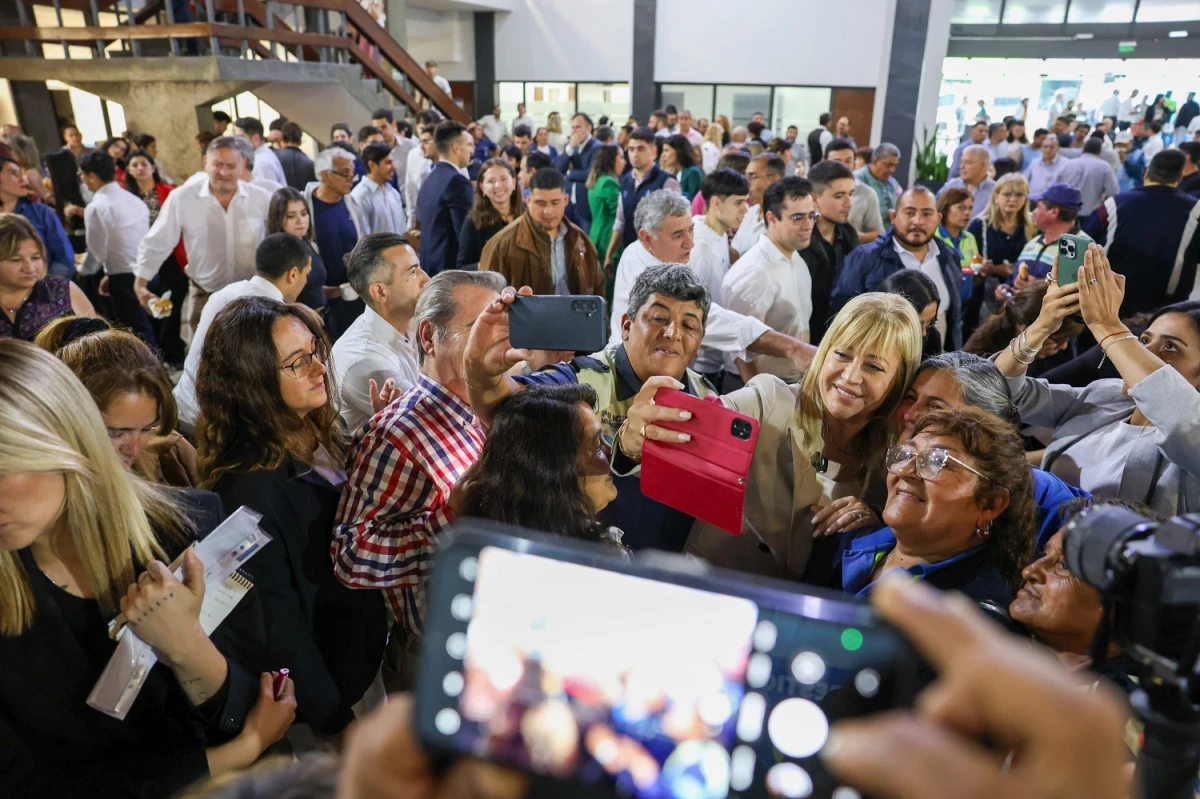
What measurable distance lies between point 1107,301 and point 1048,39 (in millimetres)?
16454

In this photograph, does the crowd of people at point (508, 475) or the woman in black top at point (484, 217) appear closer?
the crowd of people at point (508, 475)

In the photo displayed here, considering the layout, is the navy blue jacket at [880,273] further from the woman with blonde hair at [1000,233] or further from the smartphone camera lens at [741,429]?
the smartphone camera lens at [741,429]

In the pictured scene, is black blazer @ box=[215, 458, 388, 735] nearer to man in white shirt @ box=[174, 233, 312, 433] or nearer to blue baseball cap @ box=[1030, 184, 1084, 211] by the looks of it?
man in white shirt @ box=[174, 233, 312, 433]

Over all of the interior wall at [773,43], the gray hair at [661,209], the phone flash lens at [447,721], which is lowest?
the phone flash lens at [447,721]

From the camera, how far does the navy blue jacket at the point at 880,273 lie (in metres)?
3.65

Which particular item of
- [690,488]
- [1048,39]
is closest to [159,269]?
[690,488]

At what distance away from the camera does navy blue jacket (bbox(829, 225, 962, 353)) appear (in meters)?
3.65

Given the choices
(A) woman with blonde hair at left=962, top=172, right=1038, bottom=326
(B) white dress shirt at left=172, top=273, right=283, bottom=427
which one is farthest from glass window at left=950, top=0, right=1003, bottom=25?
(B) white dress shirt at left=172, top=273, right=283, bottom=427

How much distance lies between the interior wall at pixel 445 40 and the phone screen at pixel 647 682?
1676 centimetres

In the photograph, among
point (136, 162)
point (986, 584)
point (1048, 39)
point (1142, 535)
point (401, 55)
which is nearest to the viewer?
point (1142, 535)

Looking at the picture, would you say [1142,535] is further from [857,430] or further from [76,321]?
[76,321]

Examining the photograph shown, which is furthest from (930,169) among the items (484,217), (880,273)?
(484,217)

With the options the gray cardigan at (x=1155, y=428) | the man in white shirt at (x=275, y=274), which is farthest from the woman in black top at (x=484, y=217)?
the gray cardigan at (x=1155, y=428)

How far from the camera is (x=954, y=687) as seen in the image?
1.49 ft
